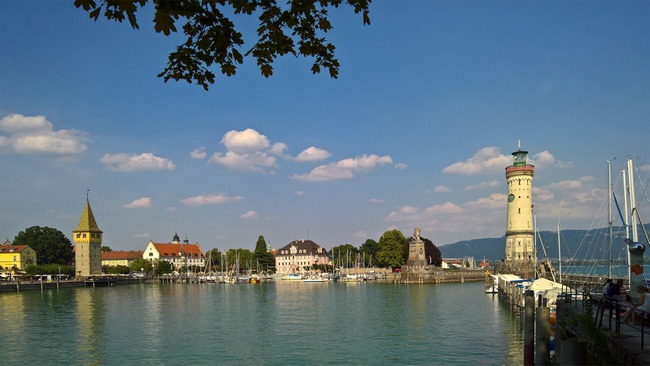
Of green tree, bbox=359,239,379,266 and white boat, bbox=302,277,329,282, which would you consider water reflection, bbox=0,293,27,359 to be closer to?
white boat, bbox=302,277,329,282

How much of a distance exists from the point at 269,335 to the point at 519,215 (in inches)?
2726

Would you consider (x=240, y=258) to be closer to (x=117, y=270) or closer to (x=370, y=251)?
(x=117, y=270)

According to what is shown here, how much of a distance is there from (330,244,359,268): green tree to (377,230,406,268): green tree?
2442cm

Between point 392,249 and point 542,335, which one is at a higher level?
point 542,335

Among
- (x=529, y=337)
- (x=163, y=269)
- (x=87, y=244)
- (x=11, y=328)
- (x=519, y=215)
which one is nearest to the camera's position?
(x=529, y=337)

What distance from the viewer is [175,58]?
7.91 meters

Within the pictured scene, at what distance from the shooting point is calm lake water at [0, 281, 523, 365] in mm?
29453

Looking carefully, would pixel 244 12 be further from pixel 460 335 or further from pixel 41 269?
pixel 41 269

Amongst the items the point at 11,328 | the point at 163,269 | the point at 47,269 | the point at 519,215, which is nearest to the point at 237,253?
the point at 163,269

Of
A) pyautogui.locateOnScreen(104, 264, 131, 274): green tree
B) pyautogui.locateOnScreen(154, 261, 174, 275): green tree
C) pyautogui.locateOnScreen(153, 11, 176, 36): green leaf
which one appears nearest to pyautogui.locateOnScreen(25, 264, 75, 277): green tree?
pyautogui.locateOnScreen(104, 264, 131, 274): green tree

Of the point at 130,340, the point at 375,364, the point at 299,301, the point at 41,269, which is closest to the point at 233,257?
the point at 41,269

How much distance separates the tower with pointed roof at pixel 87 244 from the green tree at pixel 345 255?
216ft

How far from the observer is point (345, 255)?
172 m

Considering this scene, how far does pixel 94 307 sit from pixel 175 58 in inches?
2445
